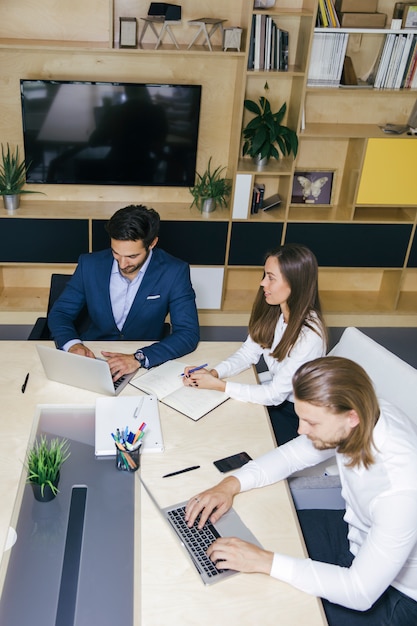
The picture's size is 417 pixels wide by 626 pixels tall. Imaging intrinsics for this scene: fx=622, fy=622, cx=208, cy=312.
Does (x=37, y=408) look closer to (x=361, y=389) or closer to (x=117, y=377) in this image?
(x=117, y=377)

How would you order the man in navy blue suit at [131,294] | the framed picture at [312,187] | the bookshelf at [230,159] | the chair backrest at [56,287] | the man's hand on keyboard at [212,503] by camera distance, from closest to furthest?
1. the man's hand on keyboard at [212,503]
2. the man in navy blue suit at [131,294]
3. the chair backrest at [56,287]
4. the bookshelf at [230,159]
5. the framed picture at [312,187]

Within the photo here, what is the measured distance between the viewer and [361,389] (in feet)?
4.91

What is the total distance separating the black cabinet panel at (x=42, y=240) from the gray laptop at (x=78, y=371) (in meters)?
1.66

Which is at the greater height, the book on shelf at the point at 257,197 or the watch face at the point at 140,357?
the book on shelf at the point at 257,197

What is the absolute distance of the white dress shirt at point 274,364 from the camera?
209cm

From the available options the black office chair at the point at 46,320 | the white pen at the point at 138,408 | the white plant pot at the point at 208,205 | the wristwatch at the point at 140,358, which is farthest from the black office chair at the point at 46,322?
the white plant pot at the point at 208,205

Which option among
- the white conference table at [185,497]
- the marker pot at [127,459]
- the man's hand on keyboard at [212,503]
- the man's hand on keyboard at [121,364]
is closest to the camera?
the white conference table at [185,497]

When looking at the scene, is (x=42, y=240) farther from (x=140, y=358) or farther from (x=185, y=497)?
(x=185, y=497)

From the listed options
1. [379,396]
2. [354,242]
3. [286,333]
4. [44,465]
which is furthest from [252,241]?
[44,465]

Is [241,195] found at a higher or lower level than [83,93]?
lower

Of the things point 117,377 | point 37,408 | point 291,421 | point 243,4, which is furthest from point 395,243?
point 37,408

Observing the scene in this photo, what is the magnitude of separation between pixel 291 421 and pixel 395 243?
1.93 m

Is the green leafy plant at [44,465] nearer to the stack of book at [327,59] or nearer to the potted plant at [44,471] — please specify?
the potted plant at [44,471]

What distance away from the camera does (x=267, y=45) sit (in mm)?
3326
